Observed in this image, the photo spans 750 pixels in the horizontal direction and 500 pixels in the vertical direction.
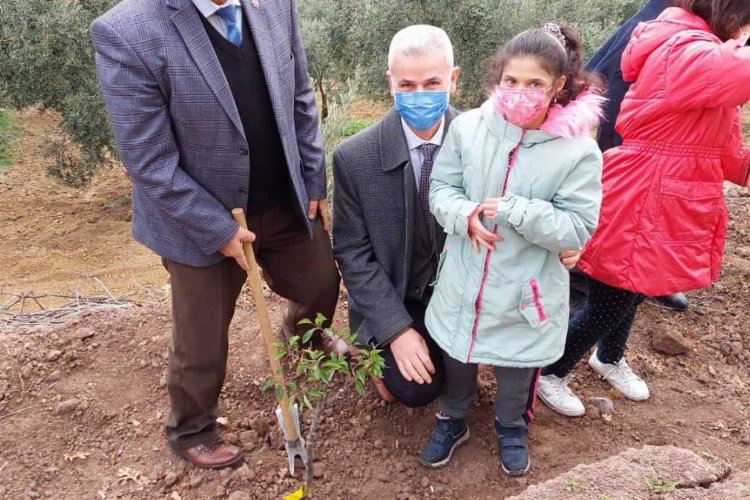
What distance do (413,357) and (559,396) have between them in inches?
32.5

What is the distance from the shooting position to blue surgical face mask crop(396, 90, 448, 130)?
222 cm

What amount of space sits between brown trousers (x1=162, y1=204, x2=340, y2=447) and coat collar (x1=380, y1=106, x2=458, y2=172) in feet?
1.58

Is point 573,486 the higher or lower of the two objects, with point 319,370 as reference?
lower

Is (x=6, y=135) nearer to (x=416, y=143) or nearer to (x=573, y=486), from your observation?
(x=416, y=143)

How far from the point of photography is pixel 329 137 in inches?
227

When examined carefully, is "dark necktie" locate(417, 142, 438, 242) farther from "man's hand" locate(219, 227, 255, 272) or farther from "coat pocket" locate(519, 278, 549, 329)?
"man's hand" locate(219, 227, 255, 272)

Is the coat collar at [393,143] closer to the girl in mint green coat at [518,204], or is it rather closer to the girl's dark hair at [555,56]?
the girl in mint green coat at [518,204]

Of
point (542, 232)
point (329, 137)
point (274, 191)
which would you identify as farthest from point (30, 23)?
point (542, 232)

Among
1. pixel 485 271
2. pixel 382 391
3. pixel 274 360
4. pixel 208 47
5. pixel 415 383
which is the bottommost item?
pixel 382 391

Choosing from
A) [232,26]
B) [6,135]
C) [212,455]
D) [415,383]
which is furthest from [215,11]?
[6,135]

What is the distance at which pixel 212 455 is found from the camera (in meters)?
2.57

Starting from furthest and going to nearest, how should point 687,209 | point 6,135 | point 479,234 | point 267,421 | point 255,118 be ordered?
point 6,135 < point 267,421 < point 687,209 < point 255,118 < point 479,234

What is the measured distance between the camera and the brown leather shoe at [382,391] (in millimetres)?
2848

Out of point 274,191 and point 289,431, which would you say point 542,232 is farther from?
point 289,431
